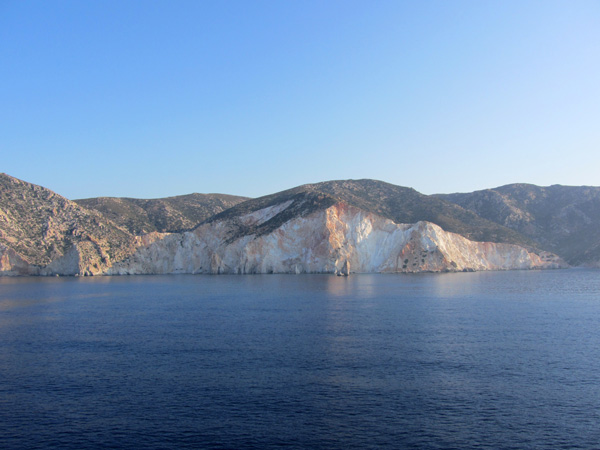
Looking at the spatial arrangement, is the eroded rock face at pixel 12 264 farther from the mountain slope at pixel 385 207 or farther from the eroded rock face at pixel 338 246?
the mountain slope at pixel 385 207

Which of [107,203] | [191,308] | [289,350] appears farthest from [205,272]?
[289,350]

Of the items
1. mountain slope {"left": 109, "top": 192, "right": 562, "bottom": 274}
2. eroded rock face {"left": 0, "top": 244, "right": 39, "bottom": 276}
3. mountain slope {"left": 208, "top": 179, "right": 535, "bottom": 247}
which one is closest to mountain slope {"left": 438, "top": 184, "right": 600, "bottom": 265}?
mountain slope {"left": 208, "top": 179, "right": 535, "bottom": 247}

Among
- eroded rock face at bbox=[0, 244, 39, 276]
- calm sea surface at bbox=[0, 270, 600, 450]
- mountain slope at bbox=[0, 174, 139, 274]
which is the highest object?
mountain slope at bbox=[0, 174, 139, 274]

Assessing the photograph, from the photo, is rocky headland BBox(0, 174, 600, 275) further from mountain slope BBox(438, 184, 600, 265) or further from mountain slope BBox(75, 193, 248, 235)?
mountain slope BBox(75, 193, 248, 235)

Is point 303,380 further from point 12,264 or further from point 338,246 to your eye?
point 12,264

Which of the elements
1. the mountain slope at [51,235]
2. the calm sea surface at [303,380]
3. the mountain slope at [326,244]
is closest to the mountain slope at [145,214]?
the mountain slope at [51,235]

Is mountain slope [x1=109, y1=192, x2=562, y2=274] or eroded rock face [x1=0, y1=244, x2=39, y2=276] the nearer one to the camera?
mountain slope [x1=109, y1=192, x2=562, y2=274]
